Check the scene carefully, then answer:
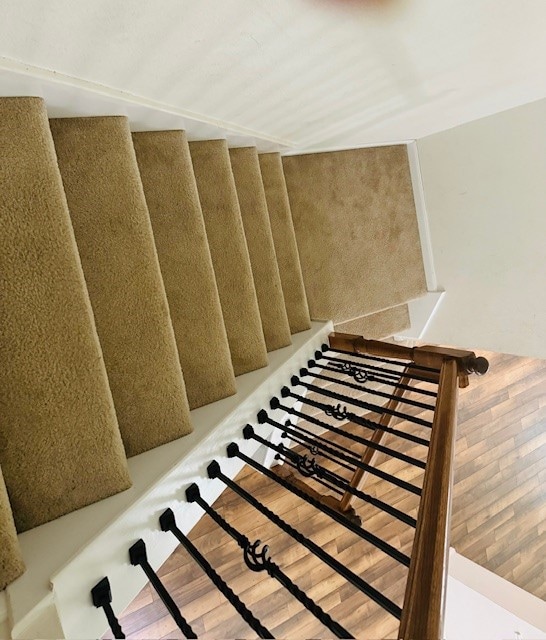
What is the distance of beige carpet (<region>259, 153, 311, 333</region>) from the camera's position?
2.55 metres

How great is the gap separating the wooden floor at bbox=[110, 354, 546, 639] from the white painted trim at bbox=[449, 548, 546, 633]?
12cm

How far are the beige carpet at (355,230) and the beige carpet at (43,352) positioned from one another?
6.07 ft

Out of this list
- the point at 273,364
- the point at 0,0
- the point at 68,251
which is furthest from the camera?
the point at 273,364

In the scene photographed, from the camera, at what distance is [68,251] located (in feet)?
3.89

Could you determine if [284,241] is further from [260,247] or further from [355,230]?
[355,230]

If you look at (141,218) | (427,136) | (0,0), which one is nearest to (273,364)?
(141,218)

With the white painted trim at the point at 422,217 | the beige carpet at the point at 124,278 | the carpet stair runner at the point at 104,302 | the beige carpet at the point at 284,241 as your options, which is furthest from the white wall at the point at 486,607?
the beige carpet at the point at 124,278

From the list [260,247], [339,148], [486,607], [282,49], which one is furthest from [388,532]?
[282,49]

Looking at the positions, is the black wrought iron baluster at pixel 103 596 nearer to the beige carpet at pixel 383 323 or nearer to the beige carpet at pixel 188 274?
the beige carpet at pixel 188 274

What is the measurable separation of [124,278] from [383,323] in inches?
87.6

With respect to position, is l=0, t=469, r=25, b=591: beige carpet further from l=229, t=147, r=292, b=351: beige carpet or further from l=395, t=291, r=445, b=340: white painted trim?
l=395, t=291, r=445, b=340: white painted trim

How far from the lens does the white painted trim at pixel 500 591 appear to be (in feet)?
11.3

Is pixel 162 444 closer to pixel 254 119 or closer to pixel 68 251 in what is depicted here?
pixel 68 251

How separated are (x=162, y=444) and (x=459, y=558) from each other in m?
3.22
